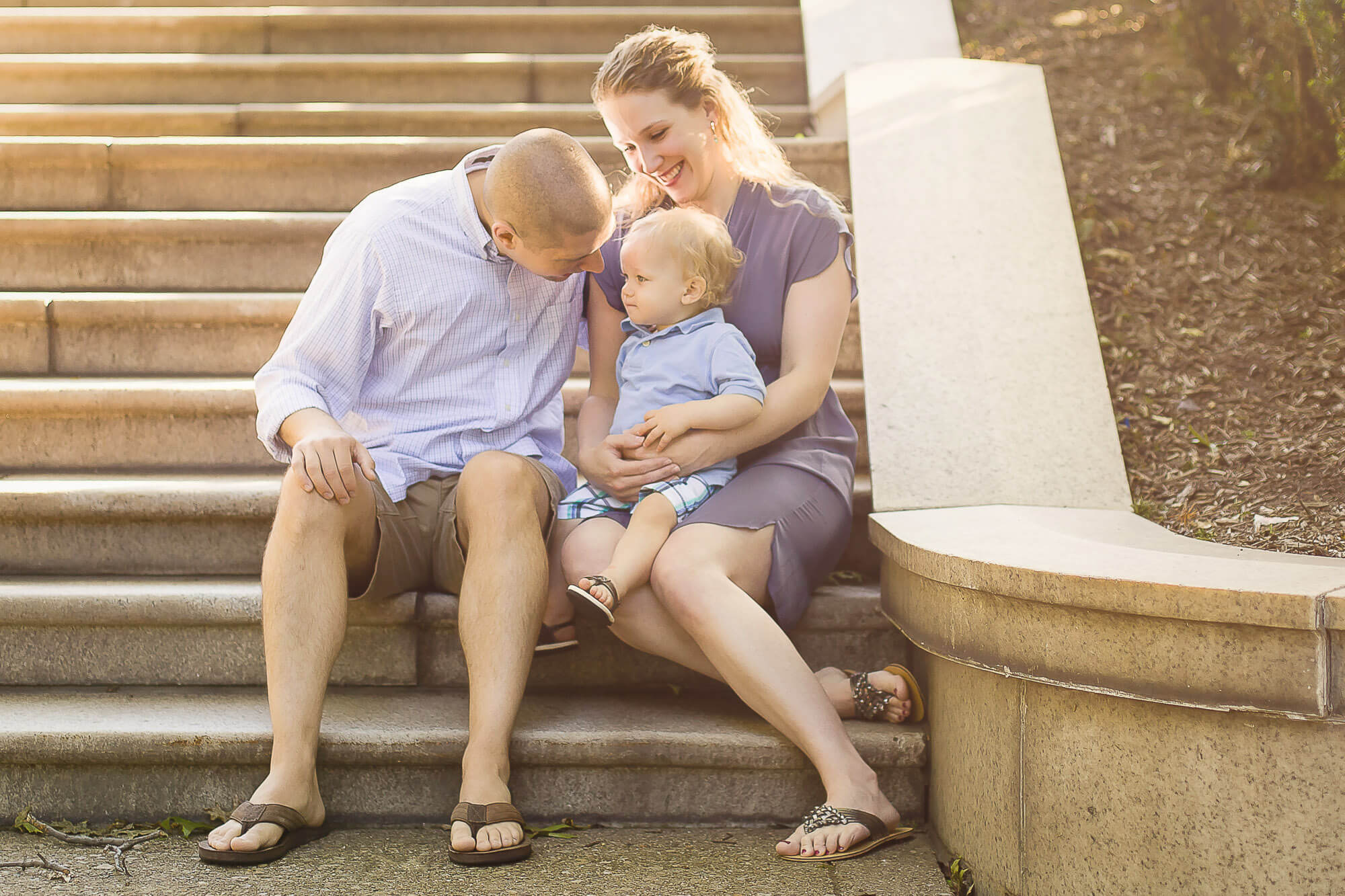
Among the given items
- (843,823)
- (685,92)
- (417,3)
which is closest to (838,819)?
(843,823)

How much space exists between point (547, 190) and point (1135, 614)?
130cm

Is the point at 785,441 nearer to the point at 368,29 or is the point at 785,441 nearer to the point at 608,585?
the point at 608,585

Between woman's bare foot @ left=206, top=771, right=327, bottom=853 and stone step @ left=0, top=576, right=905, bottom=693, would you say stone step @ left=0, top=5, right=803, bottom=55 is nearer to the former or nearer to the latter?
stone step @ left=0, top=576, right=905, bottom=693

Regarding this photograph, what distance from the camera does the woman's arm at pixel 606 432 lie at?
2.36 meters

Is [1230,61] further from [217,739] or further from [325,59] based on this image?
[217,739]

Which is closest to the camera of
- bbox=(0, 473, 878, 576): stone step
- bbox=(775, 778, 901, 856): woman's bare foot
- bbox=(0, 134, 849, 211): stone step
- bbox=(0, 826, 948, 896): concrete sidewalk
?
bbox=(0, 826, 948, 896): concrete sidewalk

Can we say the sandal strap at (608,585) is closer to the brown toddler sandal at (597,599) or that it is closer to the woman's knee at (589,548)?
the brown toddler sandal at (597,599)

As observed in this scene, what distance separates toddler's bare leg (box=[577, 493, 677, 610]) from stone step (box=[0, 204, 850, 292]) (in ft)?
5.35

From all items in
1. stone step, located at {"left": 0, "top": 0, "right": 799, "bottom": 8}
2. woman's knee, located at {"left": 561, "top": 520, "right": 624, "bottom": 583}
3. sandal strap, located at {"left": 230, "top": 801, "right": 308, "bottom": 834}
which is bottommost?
sandal strap, located at {"left": 230, "top": 801, "right": 308, "bottom": 834}

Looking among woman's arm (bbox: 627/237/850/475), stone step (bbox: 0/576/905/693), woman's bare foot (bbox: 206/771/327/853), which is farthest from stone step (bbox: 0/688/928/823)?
woman's arm (bbox: 627/237/850/475)

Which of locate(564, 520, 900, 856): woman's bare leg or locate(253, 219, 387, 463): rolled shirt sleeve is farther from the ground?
locate(253, 219, 387, 463): rolled shirt sleeve

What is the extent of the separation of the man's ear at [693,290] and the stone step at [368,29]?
256 centimetres

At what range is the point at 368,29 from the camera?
4.68 metres

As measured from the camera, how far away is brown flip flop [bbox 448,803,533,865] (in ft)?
6.48
